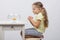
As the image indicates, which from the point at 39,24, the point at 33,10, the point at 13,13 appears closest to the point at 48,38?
the point at 39,24

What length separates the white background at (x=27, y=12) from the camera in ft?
8.55

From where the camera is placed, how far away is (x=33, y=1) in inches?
104

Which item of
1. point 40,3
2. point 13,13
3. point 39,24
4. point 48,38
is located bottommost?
point 48,38

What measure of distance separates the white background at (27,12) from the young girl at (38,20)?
58 mm

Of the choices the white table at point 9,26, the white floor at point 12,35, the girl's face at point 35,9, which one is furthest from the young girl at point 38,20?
the white table at point 9,26

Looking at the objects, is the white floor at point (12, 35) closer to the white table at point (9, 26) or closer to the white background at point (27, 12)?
the white background at point (27, 12)

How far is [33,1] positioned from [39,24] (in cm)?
38

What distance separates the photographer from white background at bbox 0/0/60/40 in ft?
8.55

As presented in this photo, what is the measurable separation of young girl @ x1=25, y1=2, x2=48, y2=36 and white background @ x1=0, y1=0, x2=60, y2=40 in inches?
2.3

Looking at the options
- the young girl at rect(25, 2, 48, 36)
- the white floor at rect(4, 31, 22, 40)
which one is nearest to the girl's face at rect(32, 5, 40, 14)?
the young girl at rect(25, 2, 48, 36)

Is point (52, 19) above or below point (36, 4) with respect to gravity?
below

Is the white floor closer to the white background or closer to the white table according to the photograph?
the white background

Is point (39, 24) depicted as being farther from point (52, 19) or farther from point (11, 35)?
point (11, 35)

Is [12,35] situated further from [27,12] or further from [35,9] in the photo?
[35,9]
